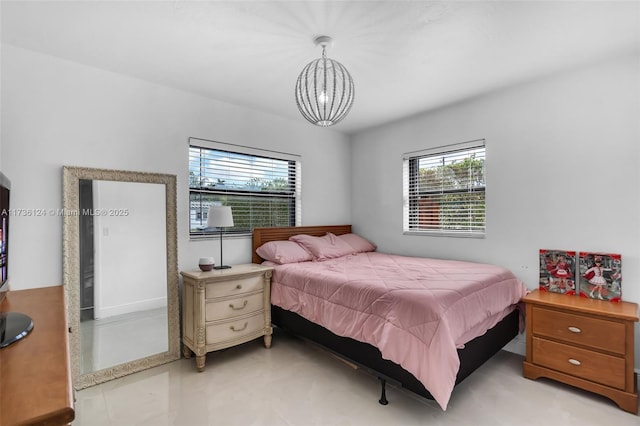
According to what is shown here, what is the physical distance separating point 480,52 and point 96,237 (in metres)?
3.26

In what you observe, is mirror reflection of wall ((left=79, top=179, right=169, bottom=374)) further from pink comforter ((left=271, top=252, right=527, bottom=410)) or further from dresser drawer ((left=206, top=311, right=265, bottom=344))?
pink comforter ((left=271, top=252, right=527, bottom=410))

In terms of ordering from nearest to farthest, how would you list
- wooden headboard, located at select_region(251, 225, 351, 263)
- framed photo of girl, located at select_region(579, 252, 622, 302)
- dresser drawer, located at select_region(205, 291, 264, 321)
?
framed photo of girl, located at select_region(579, 252, 622, 302) < dresser drawer, located at select_region(205, 291, 264, 321) < wooden headboard, located at select_region(251, 225, 351, 263)

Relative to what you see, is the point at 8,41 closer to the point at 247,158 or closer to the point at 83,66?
the point at 83,66

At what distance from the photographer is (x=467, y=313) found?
6.83ft

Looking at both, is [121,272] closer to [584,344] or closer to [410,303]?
[410,303]

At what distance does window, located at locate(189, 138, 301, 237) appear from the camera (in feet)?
10.4

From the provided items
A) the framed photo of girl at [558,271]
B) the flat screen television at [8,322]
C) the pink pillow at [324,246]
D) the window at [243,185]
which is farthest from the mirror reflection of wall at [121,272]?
the framed photo of girl at [558,271]

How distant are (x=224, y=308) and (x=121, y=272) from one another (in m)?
0.89

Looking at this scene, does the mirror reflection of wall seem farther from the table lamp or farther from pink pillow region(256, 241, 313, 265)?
pink pillow region(256, 241, 313, 265)

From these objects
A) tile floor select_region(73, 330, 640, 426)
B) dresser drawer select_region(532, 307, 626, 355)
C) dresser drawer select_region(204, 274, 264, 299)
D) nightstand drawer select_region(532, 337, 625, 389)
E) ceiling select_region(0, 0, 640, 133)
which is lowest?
tile floor select_region(73, 330, 640, 426)

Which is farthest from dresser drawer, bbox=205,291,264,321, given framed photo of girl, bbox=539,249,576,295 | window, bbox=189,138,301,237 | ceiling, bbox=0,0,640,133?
framed photo of girl, bbox=539,249,576,295

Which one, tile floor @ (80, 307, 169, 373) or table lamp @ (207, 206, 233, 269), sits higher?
table lamp @ (207, 206, 233, 269)

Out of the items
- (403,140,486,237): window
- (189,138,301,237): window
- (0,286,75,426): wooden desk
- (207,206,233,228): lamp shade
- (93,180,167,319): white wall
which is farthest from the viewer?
(403,140,486,237): window

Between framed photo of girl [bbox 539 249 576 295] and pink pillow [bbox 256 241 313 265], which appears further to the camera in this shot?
pink pillow [bbox 256 241 313 265]
